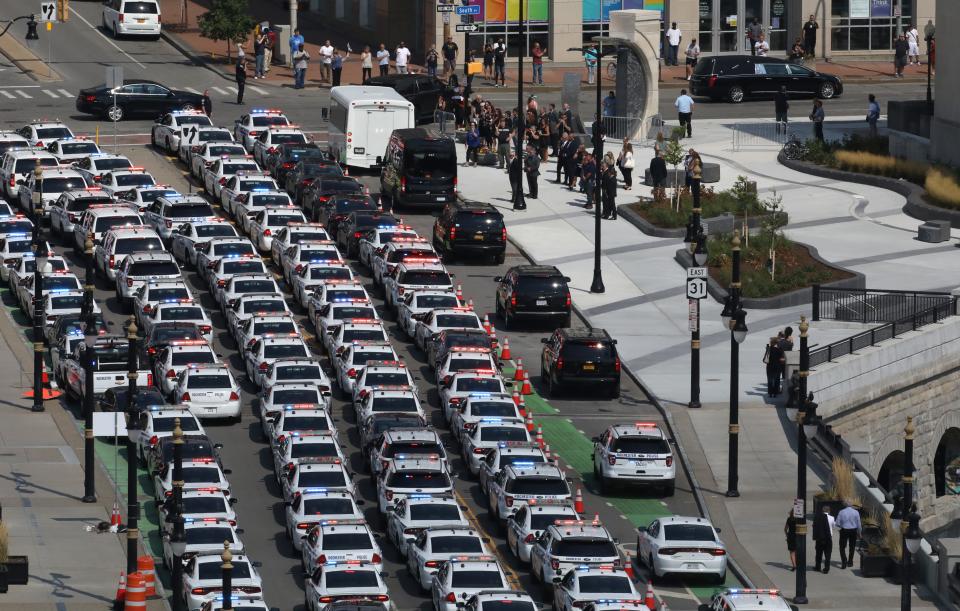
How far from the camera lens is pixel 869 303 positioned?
184 feet

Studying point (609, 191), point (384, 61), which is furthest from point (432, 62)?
point (609, 191)

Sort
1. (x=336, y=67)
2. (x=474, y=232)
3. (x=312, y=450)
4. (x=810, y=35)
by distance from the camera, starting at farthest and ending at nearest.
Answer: (x=810, y=35), (x=336, y=67), (x=474, y=232), (x=312, y=450)

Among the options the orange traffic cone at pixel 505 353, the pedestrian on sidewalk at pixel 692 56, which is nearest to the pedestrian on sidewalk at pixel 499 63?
the pedestrian on sidewalk at pixel 692 56

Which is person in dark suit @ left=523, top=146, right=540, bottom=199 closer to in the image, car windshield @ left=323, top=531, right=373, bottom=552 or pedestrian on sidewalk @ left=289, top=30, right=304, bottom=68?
pedestrian on sidewalk @ left=289, top=30, right=304, bottom=68

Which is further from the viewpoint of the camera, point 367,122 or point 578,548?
point 367,122

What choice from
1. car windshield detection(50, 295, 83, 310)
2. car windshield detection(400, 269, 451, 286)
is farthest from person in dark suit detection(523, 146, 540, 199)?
car windshield detection(50, 295, 83, 310)

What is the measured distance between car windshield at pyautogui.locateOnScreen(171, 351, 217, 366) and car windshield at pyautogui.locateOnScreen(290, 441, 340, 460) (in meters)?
6.14

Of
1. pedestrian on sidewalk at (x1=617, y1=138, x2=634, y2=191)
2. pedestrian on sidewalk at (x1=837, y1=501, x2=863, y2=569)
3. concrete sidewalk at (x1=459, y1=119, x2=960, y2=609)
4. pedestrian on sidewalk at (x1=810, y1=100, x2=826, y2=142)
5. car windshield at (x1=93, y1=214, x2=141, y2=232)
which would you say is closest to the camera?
pedestrian on sidewalk at (x1=837, y1=501, x2=863, y2=569)

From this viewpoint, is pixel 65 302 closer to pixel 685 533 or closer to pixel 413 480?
pixel 413 480

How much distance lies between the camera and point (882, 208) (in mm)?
70750

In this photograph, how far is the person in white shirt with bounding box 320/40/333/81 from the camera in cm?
8726

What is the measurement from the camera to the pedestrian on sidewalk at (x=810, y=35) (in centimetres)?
9369

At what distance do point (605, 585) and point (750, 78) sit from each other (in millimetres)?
53011

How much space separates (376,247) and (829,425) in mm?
15386
